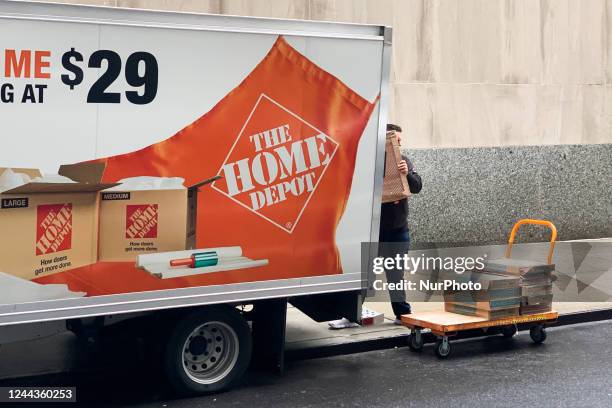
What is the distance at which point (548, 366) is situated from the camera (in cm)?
817

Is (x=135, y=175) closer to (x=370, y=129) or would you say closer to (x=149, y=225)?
(x=149, y=225)

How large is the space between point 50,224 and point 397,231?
12.6 feet

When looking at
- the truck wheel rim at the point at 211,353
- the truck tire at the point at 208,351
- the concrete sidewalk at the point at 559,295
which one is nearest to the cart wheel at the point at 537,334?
the concrete sidewalk at the point at 559,295

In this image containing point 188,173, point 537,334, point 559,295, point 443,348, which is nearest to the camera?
point 188,173

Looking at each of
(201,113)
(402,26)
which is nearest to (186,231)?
(201,113)

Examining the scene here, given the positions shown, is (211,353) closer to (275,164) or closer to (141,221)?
(141,221)

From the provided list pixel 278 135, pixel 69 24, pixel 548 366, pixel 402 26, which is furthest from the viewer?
pixel 402 26

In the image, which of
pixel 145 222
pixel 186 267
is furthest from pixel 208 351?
pixel 145 222

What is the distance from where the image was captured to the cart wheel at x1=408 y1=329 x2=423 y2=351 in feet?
28.4

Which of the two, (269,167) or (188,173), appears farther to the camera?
(269,167)

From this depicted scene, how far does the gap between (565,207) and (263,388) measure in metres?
8.45

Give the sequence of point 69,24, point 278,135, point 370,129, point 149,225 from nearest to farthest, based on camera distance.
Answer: point 69,24, point 149,225, point 278,135, point 370,129

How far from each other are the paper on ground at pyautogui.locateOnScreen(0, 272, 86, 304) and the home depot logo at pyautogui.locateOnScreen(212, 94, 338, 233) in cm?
132

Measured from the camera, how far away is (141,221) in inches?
259
